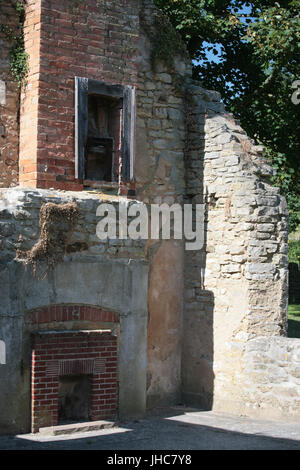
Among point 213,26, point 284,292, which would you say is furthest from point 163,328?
point 213,26

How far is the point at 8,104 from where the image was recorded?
26.0ft

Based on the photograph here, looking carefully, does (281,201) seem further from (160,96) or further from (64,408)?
(64,408)

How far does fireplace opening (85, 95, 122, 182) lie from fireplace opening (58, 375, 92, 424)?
8.32 feet

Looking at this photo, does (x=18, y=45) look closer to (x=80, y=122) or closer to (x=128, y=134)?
(x=80, y=122)

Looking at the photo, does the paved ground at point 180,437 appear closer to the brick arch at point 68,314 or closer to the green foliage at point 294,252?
the brick arch at point 68,314

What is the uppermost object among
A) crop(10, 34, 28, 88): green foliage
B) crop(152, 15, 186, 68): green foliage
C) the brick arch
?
crop(152, 15, 186, 68): green foliage

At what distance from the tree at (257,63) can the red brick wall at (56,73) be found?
16.5 ft

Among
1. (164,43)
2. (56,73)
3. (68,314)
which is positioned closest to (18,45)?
(56,73)

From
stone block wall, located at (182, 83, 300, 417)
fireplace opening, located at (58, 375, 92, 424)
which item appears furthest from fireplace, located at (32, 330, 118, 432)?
stone block wall, located at (182, 83, 300, 417)

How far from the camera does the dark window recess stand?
26.7ft

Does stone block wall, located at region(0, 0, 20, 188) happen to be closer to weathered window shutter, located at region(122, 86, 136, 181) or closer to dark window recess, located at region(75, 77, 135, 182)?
dark window recess, located at region(75, 77, 135, 182)

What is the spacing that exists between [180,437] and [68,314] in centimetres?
188

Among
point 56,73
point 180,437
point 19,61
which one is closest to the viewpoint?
point 180,437

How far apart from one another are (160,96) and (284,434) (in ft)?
15.9
